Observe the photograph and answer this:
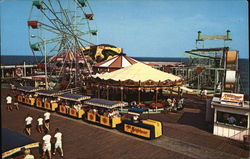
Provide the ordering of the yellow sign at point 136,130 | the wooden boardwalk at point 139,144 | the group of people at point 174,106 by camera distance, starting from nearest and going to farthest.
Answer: the wooden boardwalk at point 139,144, the yellow sign at point 136,130, the group of people at point 174,106

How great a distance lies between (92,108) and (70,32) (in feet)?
60.1

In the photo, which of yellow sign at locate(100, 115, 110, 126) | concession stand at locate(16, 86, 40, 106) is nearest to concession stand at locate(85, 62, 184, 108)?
concession stand at locate(16, 86, 40, 106)

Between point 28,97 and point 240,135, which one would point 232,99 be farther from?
point 28,97

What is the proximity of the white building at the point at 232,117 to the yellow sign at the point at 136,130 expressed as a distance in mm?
4996

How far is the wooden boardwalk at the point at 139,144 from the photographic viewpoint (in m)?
11.2

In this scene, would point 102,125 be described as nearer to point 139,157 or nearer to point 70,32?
point 139,157

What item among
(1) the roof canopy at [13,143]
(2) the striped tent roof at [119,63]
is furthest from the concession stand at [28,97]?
(2) the striped tent roof at [119,63]

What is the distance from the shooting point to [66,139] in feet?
44.2

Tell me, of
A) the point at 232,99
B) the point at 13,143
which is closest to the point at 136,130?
the point at 232,99

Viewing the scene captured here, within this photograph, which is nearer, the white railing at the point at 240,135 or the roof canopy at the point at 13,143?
the roof canopy at the point at 13,143

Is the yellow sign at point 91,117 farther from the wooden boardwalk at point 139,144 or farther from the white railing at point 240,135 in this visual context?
the white railing at point 240,135

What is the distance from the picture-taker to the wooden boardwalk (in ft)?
36.8

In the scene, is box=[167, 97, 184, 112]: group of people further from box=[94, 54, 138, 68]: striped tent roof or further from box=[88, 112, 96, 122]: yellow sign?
box=[94, 54, 138, 68]: striped tent roof

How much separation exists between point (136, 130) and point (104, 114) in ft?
11.2
